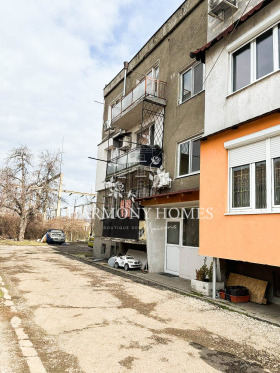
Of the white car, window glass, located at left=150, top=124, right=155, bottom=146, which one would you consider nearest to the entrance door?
the white car

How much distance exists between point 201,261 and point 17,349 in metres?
7.29

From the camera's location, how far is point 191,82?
12266 mm

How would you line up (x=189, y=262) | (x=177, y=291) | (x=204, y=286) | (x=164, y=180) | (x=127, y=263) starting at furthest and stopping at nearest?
(x=127, y=263)
(x=164, y=180)
(x=189, y=262)
(x=177, y=291)
(x=204, y=286)

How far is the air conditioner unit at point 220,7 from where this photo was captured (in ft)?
29.6

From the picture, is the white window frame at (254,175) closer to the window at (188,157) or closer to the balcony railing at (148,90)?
the window at (188,157)

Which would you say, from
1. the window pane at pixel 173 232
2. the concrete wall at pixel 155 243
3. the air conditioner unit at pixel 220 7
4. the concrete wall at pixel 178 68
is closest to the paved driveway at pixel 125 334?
the concrete wall at pixel 155 243

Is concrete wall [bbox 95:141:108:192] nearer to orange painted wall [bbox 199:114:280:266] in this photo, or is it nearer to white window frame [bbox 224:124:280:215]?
orange painted wall [bbox 199:114:280:266]

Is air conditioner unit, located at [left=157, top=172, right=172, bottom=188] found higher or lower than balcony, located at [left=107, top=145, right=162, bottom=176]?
lower

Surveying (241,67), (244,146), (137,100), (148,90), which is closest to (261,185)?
(244,146)

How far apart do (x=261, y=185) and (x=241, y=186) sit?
1.96 feet

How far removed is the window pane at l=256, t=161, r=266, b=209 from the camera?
6.70 metres

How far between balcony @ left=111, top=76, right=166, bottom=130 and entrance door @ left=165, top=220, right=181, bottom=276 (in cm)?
583

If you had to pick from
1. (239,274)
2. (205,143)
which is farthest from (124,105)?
(239,274)

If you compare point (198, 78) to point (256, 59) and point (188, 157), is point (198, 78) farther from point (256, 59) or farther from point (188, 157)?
point (256, 59)
